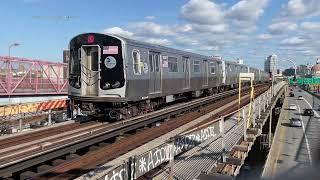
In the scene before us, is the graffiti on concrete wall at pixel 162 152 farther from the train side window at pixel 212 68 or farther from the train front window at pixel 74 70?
the train side window at pixel 212 68

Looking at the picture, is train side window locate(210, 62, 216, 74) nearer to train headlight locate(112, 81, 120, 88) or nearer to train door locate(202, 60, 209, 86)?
train door locate(202, 60, 209, 86)

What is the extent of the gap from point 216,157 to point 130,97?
6.05 meters

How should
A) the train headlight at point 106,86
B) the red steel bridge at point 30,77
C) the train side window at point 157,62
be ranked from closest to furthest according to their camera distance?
the train headlight at point 106,86 < the train side window at point 157,62 < the red steel bridge at point 30,77

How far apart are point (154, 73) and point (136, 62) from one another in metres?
2.07

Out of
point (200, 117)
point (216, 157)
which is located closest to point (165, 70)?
point (200, 117)

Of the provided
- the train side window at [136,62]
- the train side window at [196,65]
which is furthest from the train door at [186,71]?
the train side window at [136,62]

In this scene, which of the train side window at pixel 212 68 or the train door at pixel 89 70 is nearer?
the train door at pixel 89 70

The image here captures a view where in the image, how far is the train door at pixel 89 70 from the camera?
54.1 feet

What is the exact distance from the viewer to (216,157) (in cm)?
1071

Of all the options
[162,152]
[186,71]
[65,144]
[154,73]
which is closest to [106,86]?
[154,73]

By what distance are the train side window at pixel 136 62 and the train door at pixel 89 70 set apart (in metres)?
1.42

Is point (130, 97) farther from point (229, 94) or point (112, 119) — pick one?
point (229, 94)

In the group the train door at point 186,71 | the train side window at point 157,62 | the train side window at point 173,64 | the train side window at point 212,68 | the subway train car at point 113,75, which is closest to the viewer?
the subway train car at point 113,75

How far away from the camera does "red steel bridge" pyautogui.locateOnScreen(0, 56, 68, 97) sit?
2811cm
